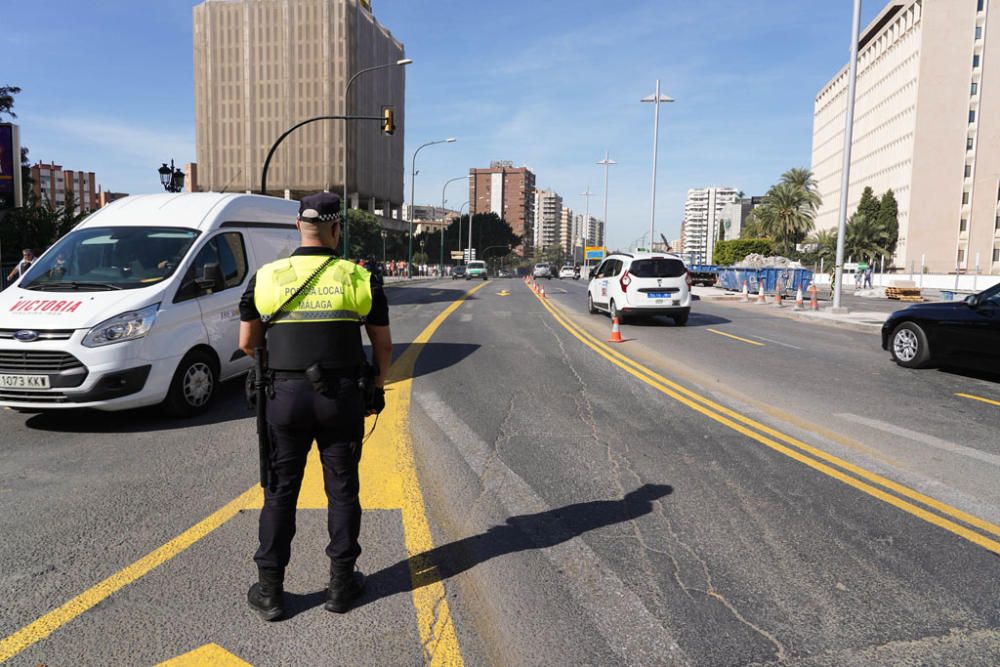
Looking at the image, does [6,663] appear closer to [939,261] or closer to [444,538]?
[444,538]

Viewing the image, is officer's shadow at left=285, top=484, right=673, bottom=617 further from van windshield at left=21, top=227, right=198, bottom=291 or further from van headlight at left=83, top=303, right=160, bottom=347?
van windshield at left=21, top=227, right=198, bottom=291

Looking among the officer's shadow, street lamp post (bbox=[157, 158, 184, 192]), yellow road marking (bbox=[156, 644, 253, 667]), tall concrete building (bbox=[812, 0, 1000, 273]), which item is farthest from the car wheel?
tall concrete building (bbox=[812, 0, 1000, 273])

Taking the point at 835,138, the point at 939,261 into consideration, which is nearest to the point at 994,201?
the point at 939,261

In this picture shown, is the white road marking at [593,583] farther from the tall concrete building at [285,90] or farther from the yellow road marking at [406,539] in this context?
the tall concrete building at [285,90]

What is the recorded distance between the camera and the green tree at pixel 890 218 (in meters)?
72.0

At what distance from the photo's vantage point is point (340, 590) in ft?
9.62

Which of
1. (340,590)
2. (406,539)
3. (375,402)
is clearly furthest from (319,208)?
(406,539)

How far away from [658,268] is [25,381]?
43.6 feet

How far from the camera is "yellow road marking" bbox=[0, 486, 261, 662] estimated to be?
269cm

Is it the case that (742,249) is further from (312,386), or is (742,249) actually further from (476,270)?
(312,386)

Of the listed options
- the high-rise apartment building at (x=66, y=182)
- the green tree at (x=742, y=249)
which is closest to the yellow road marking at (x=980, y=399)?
Answer: the green tree at (x=742, y=249)

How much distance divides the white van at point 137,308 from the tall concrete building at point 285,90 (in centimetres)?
8171

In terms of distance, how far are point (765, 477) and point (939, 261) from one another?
289 feet

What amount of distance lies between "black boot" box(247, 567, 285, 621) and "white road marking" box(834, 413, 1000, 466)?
207 inches
